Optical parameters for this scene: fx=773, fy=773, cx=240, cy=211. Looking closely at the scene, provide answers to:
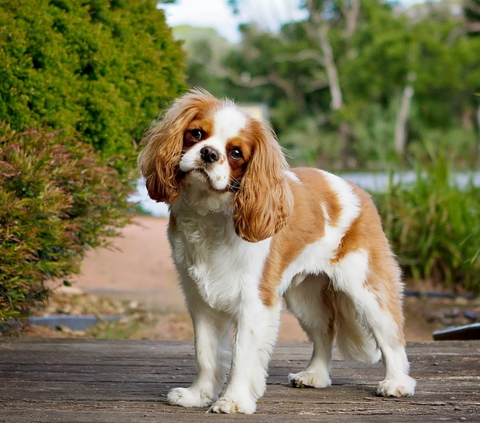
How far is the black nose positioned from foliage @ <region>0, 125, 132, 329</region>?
1.28 meters

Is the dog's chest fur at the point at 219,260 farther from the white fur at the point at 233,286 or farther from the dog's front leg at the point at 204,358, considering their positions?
the dog's front leg at the point at 204,358

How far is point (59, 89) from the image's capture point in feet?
16.1

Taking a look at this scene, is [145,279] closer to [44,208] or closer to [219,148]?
[44,208]

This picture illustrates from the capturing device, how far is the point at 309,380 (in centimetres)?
415

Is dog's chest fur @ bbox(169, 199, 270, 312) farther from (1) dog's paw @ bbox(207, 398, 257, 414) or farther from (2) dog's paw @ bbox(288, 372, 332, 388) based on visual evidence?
(2) dog's paw @ bbox(288, 372, 332, 388)

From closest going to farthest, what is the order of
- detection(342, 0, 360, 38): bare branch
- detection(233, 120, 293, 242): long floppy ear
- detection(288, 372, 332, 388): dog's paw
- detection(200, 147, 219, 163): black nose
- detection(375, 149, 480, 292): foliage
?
detection(200, 147, 219, 163): black nose < detection(233, 120, 293, 242): long floppy ear < detection(288, 372, 332, 388): dog's paw < detection(375, 149, 480, 292): foliage < detection(342, 0, 360, 38): bare branch

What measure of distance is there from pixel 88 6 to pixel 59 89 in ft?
2.39

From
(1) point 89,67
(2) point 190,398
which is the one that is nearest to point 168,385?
(2) point 190,398

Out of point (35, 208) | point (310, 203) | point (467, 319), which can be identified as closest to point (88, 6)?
point (35, 208)

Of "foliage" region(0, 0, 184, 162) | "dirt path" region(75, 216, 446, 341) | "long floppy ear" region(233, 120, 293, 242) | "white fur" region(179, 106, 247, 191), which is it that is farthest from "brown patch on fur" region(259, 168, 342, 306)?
"dirt path" region(75, 216, 446, 341)

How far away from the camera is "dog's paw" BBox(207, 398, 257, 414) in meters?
3.50

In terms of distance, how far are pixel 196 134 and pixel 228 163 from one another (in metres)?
0.21

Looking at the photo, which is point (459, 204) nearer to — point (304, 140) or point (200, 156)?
point (200, 156)

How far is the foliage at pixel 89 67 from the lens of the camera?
4676 mm
